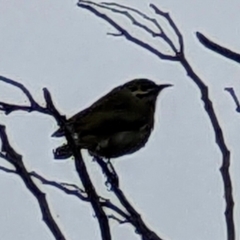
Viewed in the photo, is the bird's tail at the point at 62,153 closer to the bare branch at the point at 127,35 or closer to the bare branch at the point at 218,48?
the bare branch at the point at 127,35

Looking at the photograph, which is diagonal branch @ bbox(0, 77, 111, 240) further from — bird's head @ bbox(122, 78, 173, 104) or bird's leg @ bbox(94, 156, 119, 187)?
bird's head @ bbox(122, 78, 173, 104)

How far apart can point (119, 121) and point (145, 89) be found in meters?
0.81

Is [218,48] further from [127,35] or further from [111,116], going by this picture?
[111,116]

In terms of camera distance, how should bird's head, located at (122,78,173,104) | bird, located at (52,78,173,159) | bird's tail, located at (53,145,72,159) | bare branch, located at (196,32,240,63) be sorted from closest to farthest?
bare branch, located at (196,32,240,63) → bird's tail, located at (53,145,72,159) → bird, located at (52,78,173,159) → bird's head, located at (122,78,173,104)

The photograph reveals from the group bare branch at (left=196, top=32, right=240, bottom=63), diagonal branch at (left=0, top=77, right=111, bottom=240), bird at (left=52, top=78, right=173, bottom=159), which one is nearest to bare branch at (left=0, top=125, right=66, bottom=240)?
diagonal branch at (left=0, top=77, right=111, bottom=240)

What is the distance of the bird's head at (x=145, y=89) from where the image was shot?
5.25 metres

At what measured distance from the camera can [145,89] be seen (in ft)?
17.4

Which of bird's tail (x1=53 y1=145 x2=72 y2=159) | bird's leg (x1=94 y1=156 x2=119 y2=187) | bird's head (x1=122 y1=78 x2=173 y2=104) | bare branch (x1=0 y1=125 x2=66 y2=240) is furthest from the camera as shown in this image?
bird's head (x1=122 y1=78 x2=173 y2=104)

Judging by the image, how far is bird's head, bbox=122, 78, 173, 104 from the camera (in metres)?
5.25

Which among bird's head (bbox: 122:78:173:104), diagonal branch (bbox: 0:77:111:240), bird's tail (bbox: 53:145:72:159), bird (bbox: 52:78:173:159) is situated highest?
bird's head (bbox: 122:78:173:104)

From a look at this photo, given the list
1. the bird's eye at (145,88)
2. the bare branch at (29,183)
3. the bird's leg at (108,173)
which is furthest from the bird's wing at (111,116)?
the bare branch at (29,183)

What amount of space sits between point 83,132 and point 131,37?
1183 millimetres

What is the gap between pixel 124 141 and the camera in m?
4.51

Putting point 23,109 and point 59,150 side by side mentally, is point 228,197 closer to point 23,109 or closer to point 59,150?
point 23,109
